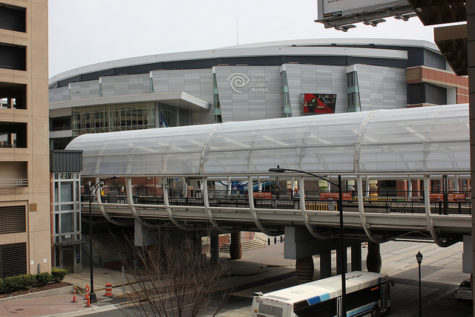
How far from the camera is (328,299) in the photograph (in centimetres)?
2327

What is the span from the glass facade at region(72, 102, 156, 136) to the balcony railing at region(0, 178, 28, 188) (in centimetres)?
5006

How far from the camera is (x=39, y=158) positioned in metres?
35.6

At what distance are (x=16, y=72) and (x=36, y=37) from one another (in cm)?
299

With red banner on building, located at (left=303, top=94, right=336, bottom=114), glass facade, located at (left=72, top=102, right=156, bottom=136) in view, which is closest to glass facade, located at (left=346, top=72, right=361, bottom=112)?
red banner on building, located at (left=303, top=94, right=336, bottom=114)

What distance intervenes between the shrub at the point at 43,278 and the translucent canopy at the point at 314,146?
8862 mm

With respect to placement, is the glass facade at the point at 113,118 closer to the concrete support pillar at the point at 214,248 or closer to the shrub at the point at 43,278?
the concrete support pillar at the point at 214,248

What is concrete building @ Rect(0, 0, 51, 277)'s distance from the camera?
34.0 m

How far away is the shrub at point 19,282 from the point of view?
106 feet

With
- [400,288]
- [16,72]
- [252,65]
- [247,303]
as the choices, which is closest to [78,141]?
[16,72]

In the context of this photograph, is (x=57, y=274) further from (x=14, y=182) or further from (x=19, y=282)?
(x=14, y=182)

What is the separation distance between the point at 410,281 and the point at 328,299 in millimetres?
18825

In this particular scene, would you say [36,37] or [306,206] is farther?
[36,37]

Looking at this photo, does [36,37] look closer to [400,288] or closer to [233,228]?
[233,228]

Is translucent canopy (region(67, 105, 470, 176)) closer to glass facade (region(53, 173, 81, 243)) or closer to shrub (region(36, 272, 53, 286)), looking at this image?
glass facade (region(53, 173, 81, 243))
